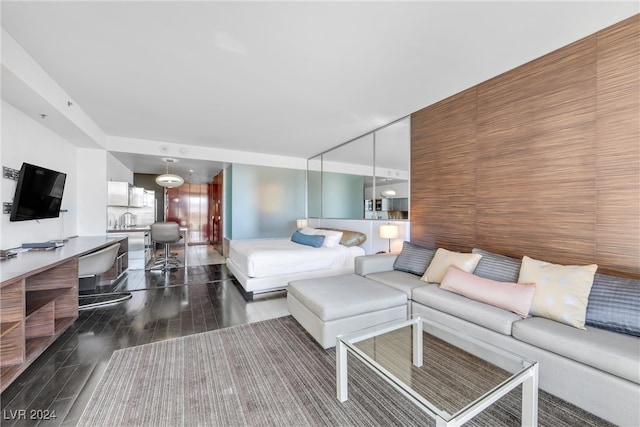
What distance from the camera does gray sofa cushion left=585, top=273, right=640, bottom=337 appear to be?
1562 mm

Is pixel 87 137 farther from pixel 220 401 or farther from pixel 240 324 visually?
pixel 220 401

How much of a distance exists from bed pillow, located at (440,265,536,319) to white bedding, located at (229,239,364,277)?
1.91m

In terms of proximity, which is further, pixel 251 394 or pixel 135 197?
pixel 135 197

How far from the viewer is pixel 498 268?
232 cm

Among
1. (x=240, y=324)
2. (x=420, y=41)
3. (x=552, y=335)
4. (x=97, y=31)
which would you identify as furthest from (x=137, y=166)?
(x=552, y=335)

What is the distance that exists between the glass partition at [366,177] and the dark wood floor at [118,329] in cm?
229

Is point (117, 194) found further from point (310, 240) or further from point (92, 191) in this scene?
point (310, 240)

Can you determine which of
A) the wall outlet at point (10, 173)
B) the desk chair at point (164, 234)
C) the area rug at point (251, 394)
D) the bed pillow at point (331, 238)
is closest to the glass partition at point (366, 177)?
the bed pillow at point (331, 238)

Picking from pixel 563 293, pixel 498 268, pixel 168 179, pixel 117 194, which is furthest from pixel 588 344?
pixel 117 194

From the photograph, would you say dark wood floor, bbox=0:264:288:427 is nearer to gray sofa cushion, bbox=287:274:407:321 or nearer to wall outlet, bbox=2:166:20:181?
gray sofa cushion, bbox=287:274:407:321

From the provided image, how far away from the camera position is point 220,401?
1.61 m

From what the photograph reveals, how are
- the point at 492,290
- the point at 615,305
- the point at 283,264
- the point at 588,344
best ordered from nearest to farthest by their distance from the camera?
the point at 588,344
the point at 615,305
the point at 492,290
the point at 283,264

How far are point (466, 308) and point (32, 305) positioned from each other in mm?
3769

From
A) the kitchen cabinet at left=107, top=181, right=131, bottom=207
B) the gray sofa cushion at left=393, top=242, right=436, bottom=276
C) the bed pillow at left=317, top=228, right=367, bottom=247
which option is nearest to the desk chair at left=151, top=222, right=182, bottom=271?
the kitchen cabinet at left=107, top=181, right=131, bottom=207
